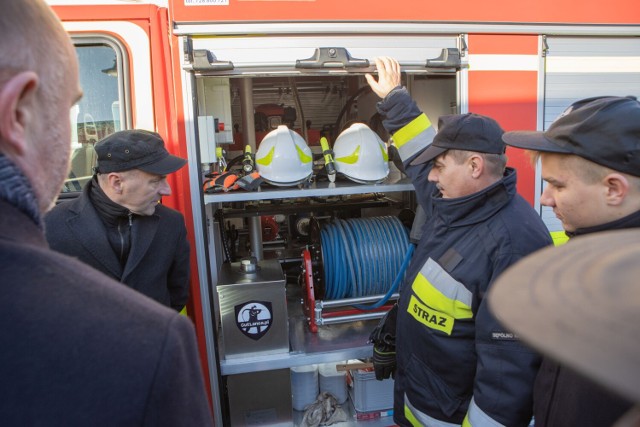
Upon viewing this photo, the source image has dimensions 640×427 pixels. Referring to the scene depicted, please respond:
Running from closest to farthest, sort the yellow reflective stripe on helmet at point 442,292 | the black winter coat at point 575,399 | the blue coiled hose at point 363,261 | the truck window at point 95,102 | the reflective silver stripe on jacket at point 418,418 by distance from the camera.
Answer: the black winter coat at point 575,399 < the yellow reflective stripe on helmet at point 442,292 < the reflective silver stripe on jacket at point 418,418 < the truck window at point 95,102 < the blue coiled hose at point 363,261

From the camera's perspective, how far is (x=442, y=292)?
1836 mm

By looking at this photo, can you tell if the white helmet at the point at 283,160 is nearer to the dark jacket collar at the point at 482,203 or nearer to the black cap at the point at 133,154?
the black cap at the point at 133,154

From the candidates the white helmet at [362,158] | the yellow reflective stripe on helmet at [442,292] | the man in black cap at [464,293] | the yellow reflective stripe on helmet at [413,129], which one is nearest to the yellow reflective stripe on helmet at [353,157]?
the white helmet at [362,158]

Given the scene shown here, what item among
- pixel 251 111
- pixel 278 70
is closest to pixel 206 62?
pixel 278 70

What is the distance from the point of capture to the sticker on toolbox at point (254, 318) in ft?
7.61

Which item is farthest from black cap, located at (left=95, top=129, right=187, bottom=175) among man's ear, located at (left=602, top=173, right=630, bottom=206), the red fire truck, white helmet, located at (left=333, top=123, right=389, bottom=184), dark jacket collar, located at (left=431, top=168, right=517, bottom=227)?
man's ear, located at (left=602, top=173, right=630, bottom=206)

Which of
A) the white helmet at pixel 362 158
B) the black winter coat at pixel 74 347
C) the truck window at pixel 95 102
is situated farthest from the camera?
the white helmet at pixel 362 158

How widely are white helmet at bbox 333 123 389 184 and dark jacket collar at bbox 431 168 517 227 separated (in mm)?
A: 703

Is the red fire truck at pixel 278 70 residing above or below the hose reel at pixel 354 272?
above

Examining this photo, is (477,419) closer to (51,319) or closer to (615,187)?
(615,187)

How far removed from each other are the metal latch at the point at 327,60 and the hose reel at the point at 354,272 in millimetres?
1051

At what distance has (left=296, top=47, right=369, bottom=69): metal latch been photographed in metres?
2.13

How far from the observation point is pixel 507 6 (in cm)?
231

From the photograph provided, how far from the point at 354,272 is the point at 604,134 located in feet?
5.33
